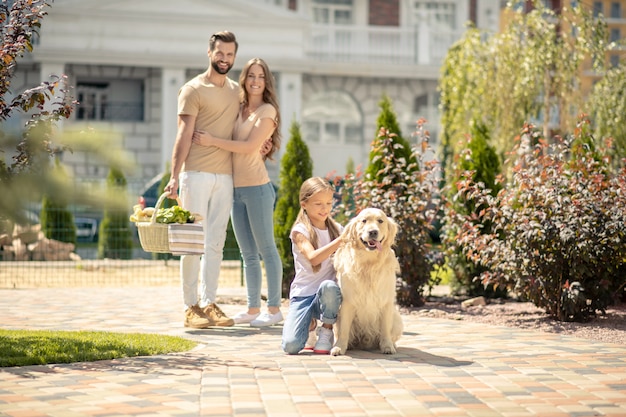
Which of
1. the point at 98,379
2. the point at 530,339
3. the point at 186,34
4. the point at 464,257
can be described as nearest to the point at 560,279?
the point at 530,339

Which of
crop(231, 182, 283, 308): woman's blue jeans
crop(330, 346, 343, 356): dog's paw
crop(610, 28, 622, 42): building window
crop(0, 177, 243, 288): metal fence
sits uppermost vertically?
crop(610, 28, 622, 42): building window

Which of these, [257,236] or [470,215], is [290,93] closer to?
[470,215]

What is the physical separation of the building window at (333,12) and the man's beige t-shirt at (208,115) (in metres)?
25.9

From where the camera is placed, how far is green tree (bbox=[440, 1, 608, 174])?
69.9 feet

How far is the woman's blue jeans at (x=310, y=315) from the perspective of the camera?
22.4 ft

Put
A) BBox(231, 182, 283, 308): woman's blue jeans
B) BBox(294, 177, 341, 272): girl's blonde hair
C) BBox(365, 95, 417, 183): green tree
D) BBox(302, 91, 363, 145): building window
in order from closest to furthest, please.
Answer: BBox(294, 177, 341, 272): girl's blonde hair < BBox(231, 182, 283, 308): woman's blue jeans < BBox(365, 95, 417, 183): green tree < BBox(302, 91, 363, 145): building window

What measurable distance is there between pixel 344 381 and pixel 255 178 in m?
3.10

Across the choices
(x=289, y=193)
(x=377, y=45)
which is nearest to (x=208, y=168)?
(x=289, y=193)

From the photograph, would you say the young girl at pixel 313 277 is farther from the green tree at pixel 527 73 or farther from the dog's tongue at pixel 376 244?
the green tree at pixel 527 73

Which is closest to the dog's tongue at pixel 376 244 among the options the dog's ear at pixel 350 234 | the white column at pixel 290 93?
the dog's ear at pixel 350 234

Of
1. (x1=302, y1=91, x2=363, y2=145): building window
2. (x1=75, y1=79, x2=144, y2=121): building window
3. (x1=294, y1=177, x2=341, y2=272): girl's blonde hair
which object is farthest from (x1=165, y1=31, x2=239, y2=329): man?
(x1=302, y1=91, x2=363, y2=145): building window

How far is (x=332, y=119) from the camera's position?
33156mm

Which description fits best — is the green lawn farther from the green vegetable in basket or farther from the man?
the green vegetable in basket

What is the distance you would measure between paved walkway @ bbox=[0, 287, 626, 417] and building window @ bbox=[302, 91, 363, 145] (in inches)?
971
